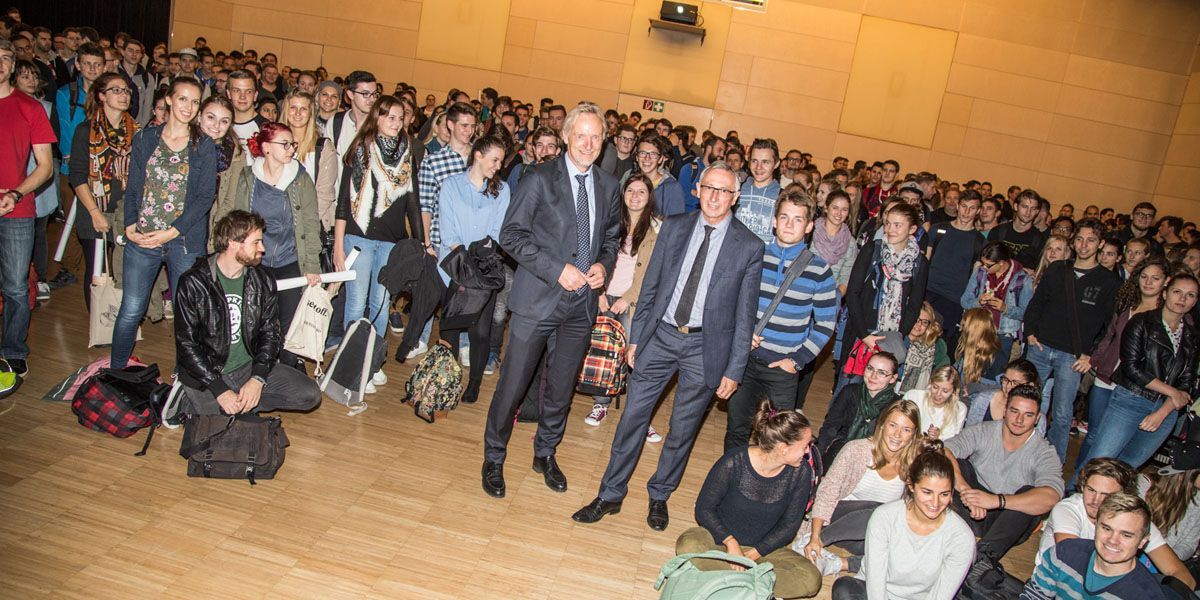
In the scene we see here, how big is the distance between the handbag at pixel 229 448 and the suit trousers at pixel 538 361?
43.1 inches

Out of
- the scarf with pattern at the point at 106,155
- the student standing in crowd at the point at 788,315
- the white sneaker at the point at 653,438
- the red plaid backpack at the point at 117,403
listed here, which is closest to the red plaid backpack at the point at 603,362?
the white sneaker at the point at 653,438

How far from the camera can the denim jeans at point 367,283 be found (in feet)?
16.4

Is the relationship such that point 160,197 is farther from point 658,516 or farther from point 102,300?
point 658,516

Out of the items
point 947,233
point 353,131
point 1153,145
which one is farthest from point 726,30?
point 353,131

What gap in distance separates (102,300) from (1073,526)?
226 inches

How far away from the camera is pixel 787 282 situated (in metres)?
4.09

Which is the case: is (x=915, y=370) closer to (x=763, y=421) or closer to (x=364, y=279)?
(x=763, y=421)

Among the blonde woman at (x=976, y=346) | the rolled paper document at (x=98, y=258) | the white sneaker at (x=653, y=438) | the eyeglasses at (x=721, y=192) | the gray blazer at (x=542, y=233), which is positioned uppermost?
the eyeglasses at (x=721, y=192)

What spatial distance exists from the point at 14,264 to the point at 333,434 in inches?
81.2

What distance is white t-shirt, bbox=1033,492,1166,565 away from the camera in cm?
371

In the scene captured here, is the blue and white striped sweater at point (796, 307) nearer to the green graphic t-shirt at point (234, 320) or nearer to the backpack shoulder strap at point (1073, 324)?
the backpack shoulder strap at point (1073, 324)

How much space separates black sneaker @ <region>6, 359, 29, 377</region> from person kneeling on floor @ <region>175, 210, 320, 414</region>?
1193mm

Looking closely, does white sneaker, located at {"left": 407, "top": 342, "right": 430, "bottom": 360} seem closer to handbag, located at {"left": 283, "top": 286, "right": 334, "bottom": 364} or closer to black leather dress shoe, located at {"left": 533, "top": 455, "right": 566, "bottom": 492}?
handbag, located at {"left": 283, "top": 286, "right": 334, "bottom": 364}

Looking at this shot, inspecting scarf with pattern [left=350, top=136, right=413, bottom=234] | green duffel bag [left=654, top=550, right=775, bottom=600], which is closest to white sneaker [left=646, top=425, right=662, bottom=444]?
green duffel bag [left=654, top=550, right=775, bottom=600]
